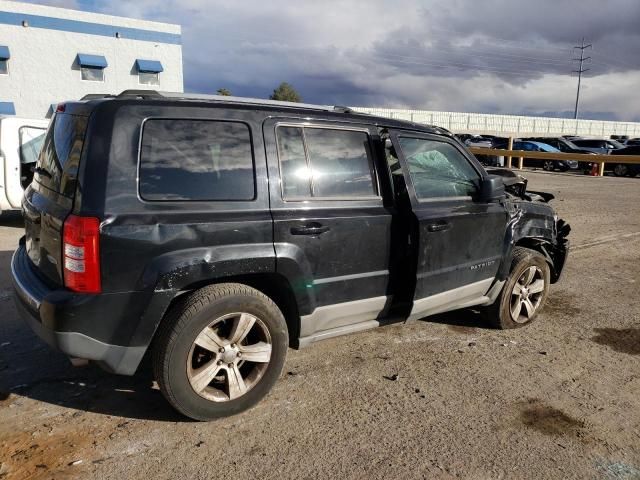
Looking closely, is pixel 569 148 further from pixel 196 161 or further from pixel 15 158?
pixel 196 161

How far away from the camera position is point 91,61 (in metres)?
27.0

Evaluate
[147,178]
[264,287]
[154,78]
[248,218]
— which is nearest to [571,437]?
[264,287]

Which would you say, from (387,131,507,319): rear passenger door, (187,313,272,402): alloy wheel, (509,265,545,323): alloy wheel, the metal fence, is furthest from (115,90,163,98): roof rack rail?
the metal fence

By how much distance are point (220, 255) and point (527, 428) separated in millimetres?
2106

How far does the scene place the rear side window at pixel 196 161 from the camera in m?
2.86

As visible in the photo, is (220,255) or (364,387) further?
(364,387)

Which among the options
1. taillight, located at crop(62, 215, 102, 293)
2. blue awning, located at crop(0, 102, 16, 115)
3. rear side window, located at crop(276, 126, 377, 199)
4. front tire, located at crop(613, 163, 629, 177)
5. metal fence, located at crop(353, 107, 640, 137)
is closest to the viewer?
taillight, located at crop(62, 215, 102, 293)

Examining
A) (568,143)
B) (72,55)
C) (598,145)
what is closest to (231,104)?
(568,143)

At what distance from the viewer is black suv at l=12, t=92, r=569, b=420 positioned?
8.98 feet

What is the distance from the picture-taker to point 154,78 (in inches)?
1156

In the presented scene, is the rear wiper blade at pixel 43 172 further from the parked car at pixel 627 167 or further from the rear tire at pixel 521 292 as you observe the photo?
the parked car at pixel 627 167

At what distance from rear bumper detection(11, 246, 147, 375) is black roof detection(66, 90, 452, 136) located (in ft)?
3.38

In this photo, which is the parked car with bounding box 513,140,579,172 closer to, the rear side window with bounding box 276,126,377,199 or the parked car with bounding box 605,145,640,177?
the parked car with bounding box 605,145,640,177

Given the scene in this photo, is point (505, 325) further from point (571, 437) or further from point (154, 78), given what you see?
point (154, 78)
